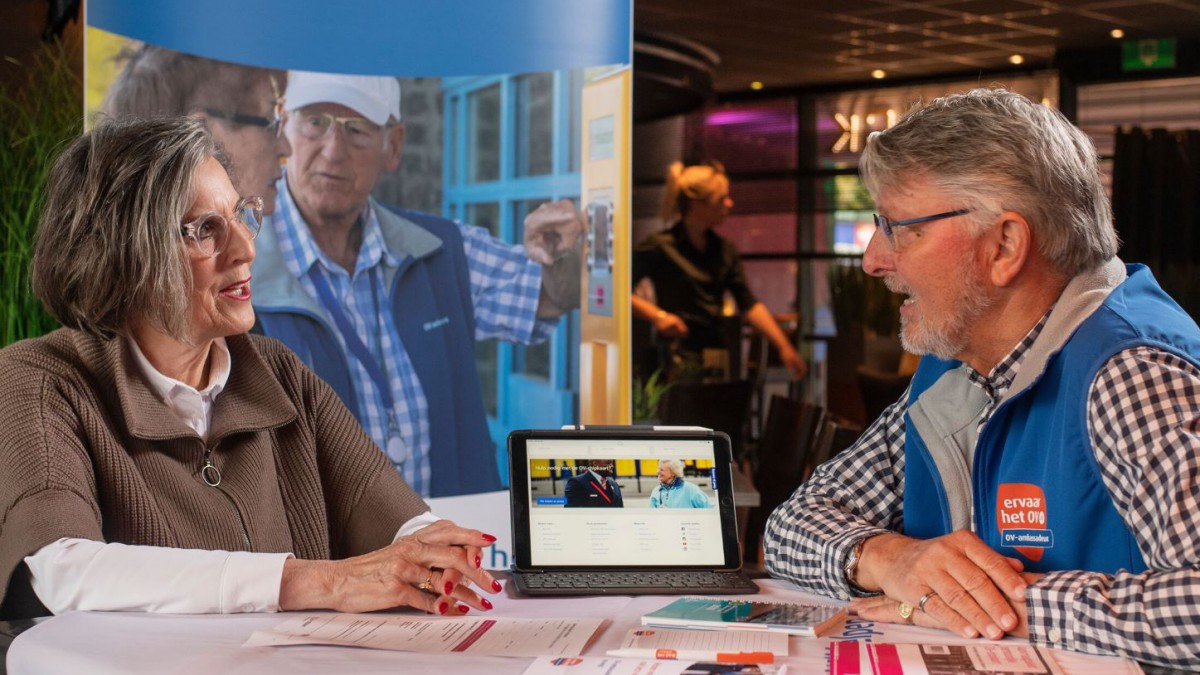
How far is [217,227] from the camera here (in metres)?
2.13

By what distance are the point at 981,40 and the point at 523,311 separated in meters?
7.21

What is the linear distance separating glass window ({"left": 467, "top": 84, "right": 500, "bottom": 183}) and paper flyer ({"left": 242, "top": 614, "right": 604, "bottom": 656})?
195 centimetres

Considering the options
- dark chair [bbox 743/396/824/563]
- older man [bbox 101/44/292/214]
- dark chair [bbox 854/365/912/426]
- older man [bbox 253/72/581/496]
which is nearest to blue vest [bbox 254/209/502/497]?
older man [bbox 253/72/581/496]

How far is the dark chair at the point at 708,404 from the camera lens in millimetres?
5121

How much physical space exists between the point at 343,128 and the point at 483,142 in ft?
1.26

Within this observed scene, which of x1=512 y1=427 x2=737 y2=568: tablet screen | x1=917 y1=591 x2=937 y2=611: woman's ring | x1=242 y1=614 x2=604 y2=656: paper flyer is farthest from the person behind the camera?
x1=512 y1=427 x2=737 y2=568: tablet screen

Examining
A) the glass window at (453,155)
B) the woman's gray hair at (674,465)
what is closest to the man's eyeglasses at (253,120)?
the glass window at (453,155)

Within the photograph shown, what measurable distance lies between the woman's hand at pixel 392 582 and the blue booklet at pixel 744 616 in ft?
0.91

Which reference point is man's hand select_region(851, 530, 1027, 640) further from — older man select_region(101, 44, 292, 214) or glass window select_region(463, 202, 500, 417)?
older man select_region(101, 44, 292, 214)

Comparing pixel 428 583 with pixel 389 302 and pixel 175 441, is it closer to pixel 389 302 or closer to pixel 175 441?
pixel 175 441

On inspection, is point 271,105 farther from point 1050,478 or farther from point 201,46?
point 1050,478

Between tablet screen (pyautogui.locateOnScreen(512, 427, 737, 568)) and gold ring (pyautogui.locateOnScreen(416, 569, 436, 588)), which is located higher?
tablet screen (pyautogui.locateOnScreen(512, 427, 737, 568))

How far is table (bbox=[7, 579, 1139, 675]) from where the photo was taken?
4.67 ft

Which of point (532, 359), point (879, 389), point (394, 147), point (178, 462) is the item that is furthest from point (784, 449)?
point (178, 462)
